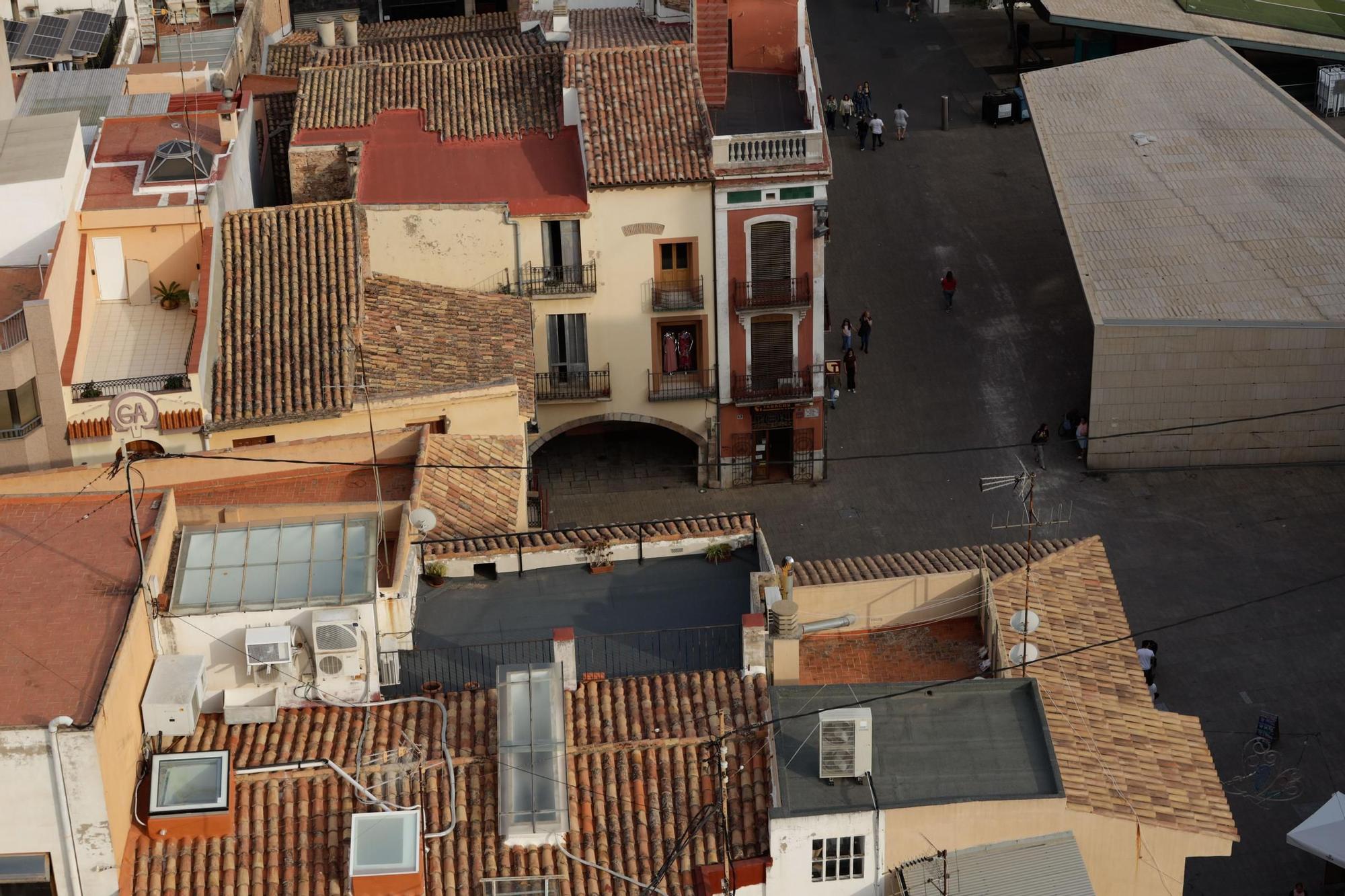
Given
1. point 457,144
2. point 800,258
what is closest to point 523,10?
point 457,144

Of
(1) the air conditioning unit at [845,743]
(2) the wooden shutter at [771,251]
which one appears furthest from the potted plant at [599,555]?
(2) the wooden shutter at [771,251]

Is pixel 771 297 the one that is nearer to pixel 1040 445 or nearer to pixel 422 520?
pixel 1040 445

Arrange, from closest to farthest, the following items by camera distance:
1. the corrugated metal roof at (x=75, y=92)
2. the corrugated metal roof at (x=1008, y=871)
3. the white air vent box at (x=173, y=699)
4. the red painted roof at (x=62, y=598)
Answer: the red painted roof at (x=62, y=598), the corrugated metal roof at (x=1008, y=871), the white air vent box at (x=173, y=699), the corrugated metal roof at (x=75, y=92)

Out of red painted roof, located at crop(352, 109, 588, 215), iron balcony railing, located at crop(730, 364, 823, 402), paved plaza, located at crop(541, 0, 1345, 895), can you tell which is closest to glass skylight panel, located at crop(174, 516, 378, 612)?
paved plaza, located at crop(541, 0, 1345, 895)

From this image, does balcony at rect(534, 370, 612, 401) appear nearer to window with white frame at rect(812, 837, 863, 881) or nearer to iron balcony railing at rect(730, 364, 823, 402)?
iron balcony railing at rect(730, 364, 823, 402)

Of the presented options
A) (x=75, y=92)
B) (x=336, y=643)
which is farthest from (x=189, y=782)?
(x=75, y=92)

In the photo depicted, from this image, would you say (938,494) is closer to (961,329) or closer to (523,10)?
(961,329)

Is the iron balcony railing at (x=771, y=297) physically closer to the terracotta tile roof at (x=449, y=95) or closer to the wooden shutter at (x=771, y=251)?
the wooden shutter at (x=771, y=251)
